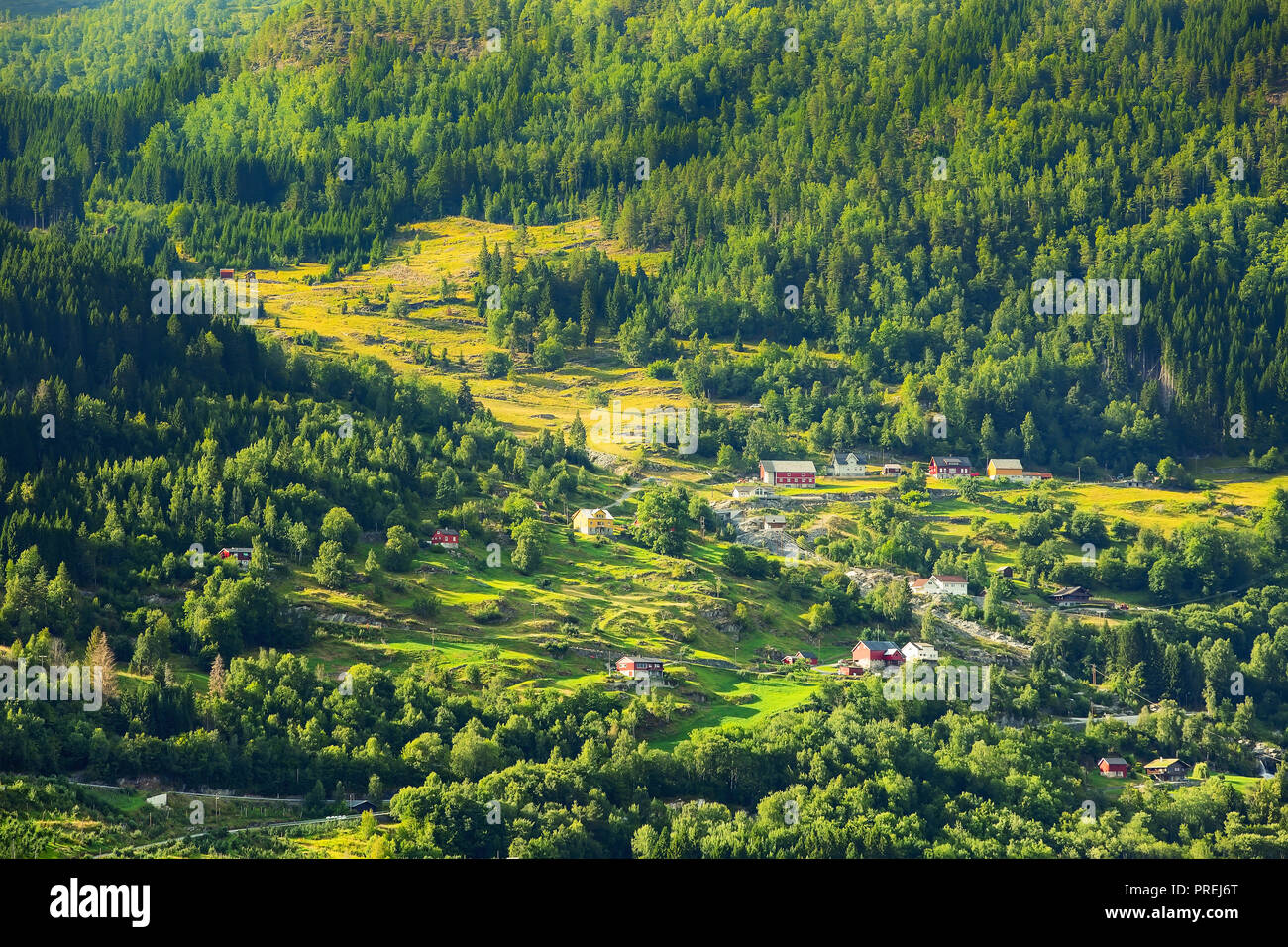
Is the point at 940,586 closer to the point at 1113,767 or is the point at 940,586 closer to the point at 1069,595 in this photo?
the point at 1069,595

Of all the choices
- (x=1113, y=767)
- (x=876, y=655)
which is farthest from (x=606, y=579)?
(x=1113, y=767)

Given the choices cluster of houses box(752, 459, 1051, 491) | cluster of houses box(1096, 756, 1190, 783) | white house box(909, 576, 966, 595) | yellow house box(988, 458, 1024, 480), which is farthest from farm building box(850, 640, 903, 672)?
yellow house box(988, 458, 1024, 480)

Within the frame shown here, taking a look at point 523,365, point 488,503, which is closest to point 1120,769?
point 488,503

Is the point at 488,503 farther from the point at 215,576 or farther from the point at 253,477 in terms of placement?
the point at 215,576

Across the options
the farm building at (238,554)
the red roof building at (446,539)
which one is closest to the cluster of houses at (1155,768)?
the red roof building at (446,539)

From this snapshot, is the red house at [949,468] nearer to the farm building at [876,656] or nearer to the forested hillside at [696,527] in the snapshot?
the forested hillside at [696,527]

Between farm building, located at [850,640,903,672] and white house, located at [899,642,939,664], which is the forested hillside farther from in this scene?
white house, located at [899,642,939,664]
